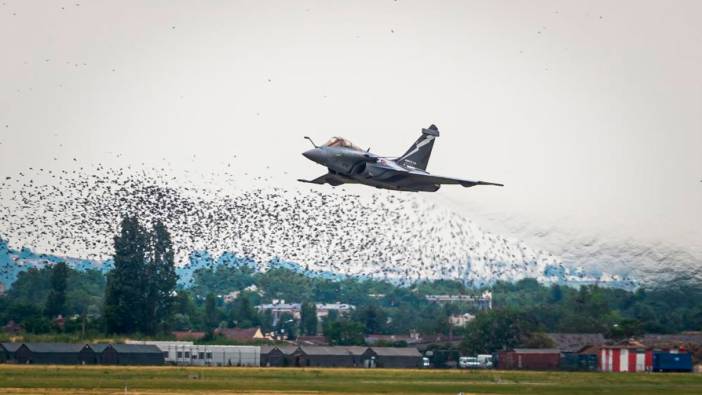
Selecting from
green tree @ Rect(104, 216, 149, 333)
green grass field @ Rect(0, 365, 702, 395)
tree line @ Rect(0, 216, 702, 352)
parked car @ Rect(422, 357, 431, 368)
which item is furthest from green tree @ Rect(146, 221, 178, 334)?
green grass field @ Rect(0, 365, 702, 395)

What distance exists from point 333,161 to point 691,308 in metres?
48.8

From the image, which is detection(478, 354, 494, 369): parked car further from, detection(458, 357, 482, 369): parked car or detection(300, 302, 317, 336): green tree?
detection(300, 302, 317, 336): green tree

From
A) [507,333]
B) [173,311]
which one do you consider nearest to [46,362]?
[173,311]

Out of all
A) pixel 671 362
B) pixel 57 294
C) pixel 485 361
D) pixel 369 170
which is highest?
pixel 369 170

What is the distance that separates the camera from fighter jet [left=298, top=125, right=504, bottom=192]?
76.8 metres

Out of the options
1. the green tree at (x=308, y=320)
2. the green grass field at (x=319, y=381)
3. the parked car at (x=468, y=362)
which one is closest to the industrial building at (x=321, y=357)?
the green grass field at (x=319, y=381)

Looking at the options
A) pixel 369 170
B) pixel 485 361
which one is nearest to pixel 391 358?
pixel 485 361

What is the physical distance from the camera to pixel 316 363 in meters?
123

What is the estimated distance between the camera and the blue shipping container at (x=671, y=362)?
117 meters

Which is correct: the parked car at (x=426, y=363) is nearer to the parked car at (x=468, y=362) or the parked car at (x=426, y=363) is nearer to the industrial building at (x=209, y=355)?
the parked car at (x=468, y=362)

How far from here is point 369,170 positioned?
7781cm

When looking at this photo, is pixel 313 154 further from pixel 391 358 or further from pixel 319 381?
pixel 391 358

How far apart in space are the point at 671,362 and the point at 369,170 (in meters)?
50.2

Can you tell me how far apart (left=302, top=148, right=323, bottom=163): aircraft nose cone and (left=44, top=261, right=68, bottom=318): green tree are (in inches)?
2907
